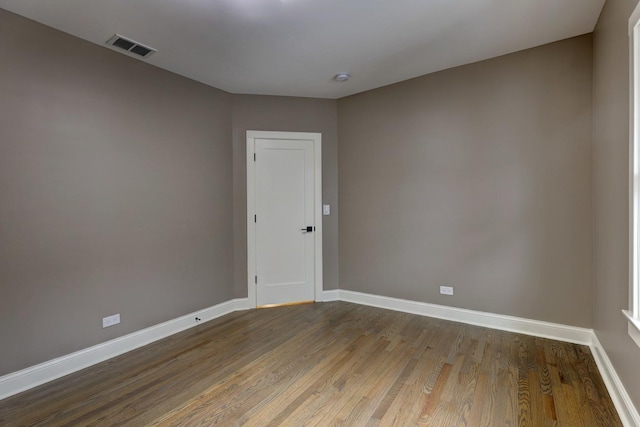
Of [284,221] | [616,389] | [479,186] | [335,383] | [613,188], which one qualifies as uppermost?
[479,186]

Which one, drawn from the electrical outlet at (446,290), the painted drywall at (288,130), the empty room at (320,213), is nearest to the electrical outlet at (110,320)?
the empty room at (320,213)

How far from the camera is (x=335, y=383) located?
2.31 m

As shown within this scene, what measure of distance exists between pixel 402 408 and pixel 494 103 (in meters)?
2.92

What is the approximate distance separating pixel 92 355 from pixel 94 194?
1366 millimetres

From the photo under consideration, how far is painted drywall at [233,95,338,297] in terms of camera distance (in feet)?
13.1

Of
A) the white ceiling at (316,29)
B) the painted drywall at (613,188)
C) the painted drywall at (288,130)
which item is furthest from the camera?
the painted drywall at (288,130)

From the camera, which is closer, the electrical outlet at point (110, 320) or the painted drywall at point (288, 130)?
the electrical outlet at point (110, 320)

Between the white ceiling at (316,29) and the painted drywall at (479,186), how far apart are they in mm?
368

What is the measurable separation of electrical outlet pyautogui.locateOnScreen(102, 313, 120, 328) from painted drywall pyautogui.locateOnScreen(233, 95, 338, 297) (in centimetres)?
138

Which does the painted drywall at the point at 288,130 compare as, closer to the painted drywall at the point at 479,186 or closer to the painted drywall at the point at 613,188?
the painted drywall at the point at 479,186

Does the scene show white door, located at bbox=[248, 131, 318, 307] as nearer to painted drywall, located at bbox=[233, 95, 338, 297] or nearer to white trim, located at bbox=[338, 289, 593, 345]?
painted drywall, located at bbox=[233, 95, 338, 297]

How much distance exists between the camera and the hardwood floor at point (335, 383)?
6.40ft

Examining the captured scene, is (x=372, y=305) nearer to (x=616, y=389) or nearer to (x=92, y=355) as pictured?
(x=616, y=389)

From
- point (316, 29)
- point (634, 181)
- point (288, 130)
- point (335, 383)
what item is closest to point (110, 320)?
point (335, 383)
